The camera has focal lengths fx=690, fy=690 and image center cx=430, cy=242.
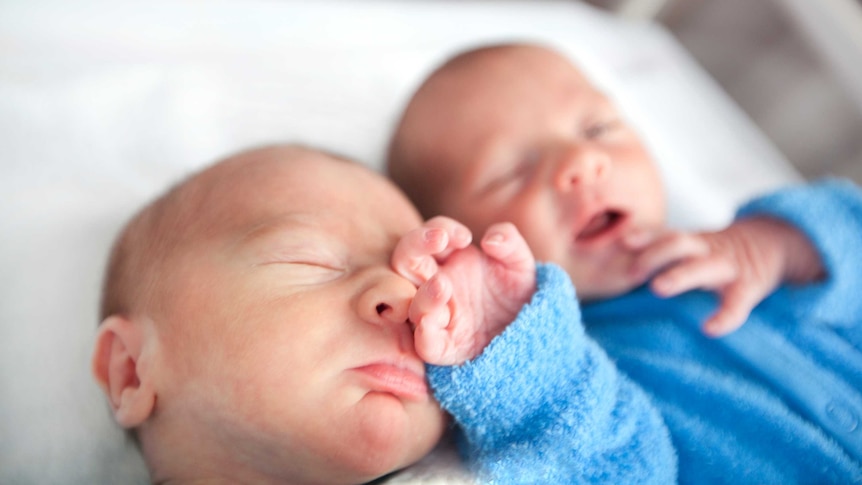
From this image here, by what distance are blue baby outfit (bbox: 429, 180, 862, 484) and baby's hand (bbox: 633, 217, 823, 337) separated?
0.04m

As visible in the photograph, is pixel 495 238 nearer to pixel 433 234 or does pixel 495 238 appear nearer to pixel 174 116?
pixel 433 234

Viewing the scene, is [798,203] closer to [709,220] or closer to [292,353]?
[709,220]

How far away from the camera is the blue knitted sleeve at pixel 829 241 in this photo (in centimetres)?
105

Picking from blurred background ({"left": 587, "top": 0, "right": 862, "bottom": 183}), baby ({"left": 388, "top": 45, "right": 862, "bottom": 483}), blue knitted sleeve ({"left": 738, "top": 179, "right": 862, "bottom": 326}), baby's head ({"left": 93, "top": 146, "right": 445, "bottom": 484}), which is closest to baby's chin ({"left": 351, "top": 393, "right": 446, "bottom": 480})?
baby's head ({"left": 93, "top": 146, "right": 445, "bottom": 484})

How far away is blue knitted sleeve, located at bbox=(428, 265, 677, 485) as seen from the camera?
76 cm

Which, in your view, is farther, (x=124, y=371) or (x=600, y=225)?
(x=600, y=225)

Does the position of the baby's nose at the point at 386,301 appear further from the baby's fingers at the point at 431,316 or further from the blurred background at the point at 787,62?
the blurred background at the point at 787,62

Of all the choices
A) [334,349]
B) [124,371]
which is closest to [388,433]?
[334,349]

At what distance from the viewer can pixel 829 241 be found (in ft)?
3.49

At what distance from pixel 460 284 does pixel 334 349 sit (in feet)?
0.59

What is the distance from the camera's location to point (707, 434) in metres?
0.94

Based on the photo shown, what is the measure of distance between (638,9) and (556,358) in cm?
145

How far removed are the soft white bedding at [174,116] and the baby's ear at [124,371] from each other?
0.42 feet

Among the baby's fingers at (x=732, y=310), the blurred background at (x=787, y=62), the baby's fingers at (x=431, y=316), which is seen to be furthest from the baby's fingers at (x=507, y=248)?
the blurred background at (x=787, y=62)
